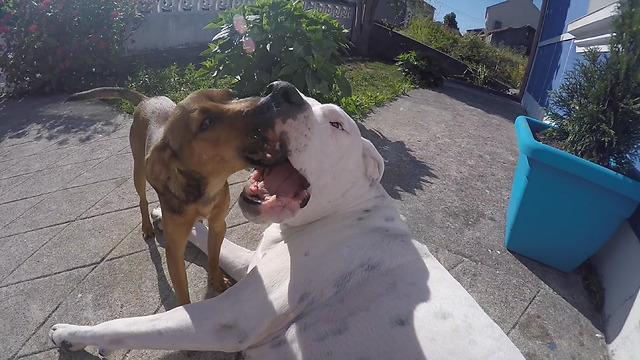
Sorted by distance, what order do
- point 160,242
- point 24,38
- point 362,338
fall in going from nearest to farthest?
point 362,338
point 160,242
point 24,38

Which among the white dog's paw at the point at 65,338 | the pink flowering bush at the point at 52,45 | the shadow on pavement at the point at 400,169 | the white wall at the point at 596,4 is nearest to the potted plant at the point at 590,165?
the shadow on pavement at the point at 400,169

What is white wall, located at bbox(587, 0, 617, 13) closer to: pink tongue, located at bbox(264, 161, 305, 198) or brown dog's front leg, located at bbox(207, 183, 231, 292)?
pink tongue, located at bbox(264, 161, 305, 198)

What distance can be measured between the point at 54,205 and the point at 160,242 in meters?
1.28

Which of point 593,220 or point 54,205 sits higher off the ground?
point 593,220

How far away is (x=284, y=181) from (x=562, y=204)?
2.08 metres

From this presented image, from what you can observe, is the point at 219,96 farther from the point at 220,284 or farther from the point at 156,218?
the point at 156,218

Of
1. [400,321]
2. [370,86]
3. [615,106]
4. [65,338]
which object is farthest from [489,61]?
[65,338]

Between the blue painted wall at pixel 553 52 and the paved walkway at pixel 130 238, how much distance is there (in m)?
2.99

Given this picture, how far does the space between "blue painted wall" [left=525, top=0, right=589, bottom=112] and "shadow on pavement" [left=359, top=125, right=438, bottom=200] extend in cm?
264

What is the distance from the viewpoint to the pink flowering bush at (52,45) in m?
7.33

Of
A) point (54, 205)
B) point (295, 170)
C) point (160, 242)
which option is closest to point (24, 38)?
point (54, 205)

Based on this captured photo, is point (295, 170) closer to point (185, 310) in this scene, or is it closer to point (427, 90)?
point (185, 310)

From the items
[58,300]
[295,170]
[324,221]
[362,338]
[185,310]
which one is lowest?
[58,300]

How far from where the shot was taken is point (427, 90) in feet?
33.5
